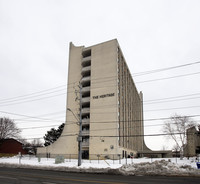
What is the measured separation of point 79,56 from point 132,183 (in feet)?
161

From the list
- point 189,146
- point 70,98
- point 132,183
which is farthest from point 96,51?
point 189,146

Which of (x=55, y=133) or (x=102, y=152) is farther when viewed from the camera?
(x=55, y=133)

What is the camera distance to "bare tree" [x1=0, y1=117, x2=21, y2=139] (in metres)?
62.2

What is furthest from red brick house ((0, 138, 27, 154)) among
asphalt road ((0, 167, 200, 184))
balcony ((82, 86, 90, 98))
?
asphalt road ((0, 167, 200, 184))

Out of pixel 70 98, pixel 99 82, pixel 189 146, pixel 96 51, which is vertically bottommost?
pixel 189 146

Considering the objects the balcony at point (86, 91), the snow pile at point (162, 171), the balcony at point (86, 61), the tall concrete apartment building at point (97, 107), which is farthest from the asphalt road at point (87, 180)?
the balcony at point (86, 61)

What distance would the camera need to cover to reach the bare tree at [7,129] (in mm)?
62156

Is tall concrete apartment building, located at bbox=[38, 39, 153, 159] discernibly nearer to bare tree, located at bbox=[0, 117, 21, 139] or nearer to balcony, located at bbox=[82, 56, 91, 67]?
balcony, located at bbox=[82, 56, 91, 67]

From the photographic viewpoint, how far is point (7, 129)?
63.0 m

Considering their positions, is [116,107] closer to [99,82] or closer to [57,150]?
[99,82]

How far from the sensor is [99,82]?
1999 inches

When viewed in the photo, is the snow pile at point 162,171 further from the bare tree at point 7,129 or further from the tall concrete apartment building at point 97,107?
the bare tree at point 7,129

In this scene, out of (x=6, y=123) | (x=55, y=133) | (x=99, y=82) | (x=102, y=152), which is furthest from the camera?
(x=55, y=133)

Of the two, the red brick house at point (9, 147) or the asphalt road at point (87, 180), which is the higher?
the asphalt road at point (87, 180)
